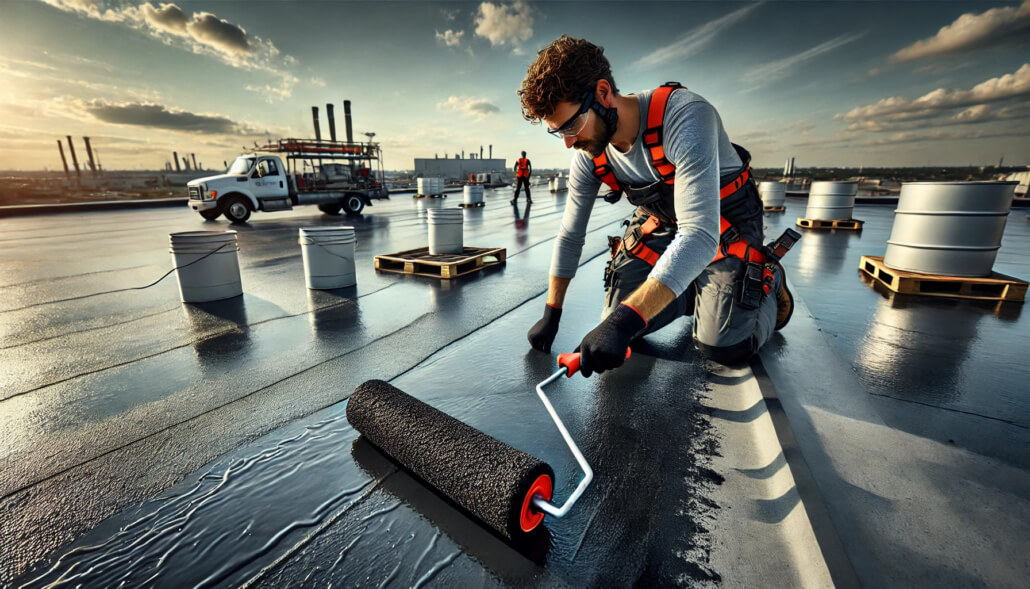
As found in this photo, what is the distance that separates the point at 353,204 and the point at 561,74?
12.4 metres

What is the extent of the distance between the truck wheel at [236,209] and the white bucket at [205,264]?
326 inches

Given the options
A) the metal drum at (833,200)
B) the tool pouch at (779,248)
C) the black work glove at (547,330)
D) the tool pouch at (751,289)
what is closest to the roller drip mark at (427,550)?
the black work glove at (547,330)

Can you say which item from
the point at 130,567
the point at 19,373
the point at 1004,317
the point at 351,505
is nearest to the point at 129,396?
the point at 19,373

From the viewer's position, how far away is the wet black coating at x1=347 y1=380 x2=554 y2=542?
1.24 metres

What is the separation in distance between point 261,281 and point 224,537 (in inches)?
161

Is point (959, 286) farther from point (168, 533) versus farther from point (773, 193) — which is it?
point (773, 193)

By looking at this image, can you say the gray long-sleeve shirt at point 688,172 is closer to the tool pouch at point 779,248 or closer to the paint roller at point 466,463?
the tool pouch at point 779,248

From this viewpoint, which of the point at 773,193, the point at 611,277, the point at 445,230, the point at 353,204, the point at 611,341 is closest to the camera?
the point at 611,341

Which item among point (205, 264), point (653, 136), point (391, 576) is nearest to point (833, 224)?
point (653, 136)

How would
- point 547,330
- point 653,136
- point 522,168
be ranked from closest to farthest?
point 653,136 < point 547,330 < point 522,168

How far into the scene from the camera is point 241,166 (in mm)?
11156

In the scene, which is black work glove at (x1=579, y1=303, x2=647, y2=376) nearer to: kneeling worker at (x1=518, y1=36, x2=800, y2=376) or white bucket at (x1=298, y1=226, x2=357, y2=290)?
kneeling worker at (x1=518, y1=36, x2=800, y2=376)

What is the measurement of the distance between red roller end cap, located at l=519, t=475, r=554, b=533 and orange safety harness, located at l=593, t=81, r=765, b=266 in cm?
165

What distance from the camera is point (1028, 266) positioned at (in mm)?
4953
